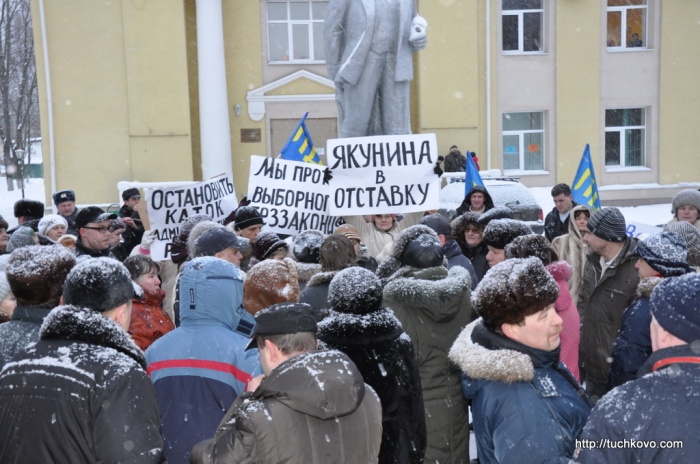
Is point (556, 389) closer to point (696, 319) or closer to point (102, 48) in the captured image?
point (696, 319)

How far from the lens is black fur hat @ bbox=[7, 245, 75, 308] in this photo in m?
3.48

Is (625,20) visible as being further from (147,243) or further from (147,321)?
(147,321)

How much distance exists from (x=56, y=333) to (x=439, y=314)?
6.54 feet

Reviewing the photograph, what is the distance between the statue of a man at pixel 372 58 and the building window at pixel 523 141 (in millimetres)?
16787

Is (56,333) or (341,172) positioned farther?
(341,172)

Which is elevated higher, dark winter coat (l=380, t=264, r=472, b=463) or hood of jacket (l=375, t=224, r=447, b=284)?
hood of jacket (l=375, t=224, r=447, b=284)

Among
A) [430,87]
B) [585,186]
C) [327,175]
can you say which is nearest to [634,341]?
[327,175]

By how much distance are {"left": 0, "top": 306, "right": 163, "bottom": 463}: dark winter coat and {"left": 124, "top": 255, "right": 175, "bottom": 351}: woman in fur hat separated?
1.39 metres

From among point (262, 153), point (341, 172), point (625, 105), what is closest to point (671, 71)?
point (625, 105)

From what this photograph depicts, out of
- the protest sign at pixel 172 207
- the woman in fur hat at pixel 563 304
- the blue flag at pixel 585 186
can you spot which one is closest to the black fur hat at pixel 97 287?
the woman in fur hat at pixel 563 304

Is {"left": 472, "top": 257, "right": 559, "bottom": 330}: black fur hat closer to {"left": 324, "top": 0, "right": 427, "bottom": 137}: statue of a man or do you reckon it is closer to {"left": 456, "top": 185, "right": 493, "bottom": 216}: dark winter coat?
{"left": 324, "top": 0, "right": 427, "bottom": 137}: statue of a man

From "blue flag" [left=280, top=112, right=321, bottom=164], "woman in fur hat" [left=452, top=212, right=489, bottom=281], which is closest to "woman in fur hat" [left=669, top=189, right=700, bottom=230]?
"woman in fur hat" [left=452, top=212, right=489, bottom=281]

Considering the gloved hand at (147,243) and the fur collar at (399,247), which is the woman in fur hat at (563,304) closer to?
the fur collar at (399,247)

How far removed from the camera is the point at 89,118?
21.8 metres
